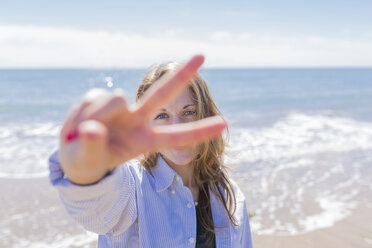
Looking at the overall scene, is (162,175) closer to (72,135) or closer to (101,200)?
(101,200)

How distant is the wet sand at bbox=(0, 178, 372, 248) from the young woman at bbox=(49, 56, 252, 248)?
10.7ft

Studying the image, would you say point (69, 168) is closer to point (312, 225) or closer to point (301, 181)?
point (312, 225)

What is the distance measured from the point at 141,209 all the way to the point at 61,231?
4391 millimetres

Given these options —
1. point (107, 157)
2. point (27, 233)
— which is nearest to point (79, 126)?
point (107, 157)

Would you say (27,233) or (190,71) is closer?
(190,71)

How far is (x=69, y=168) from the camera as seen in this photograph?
112cm

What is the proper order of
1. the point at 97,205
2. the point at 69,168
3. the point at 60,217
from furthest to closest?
the point at 60,217 < the point at 97,205 < the point at 69,168

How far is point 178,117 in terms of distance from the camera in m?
2.29

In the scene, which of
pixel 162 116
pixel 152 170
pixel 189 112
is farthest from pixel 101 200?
pixel 189 112

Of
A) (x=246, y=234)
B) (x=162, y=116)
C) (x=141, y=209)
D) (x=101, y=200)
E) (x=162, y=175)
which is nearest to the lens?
(x=101, y=200)

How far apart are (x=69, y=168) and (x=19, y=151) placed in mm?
10042

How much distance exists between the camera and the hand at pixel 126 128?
91 centimetres

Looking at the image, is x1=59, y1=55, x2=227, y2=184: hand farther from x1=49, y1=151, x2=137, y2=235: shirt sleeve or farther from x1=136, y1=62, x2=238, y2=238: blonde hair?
x1=136, y1=62, x2=238, y2=238: blonde hair

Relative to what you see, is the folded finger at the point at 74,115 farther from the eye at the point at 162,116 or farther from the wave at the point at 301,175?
the wave at the point at 301,175
